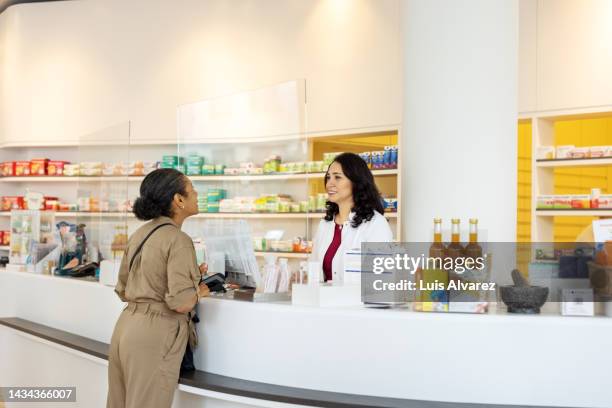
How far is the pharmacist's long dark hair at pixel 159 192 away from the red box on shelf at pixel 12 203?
17.8 feet

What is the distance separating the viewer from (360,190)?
3.58 metres

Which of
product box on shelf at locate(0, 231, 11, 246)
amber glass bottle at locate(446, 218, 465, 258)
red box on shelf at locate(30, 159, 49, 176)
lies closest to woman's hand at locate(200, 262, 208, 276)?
amber glass bottle at locate(446, 218, 465, 258)

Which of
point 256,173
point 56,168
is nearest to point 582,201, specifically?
point 256,173

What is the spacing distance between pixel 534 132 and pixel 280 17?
8.11 ft

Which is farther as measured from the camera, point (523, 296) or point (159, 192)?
point (159, 192)

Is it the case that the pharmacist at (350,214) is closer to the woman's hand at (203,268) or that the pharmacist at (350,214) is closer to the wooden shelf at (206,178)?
the wooden shelf at (206,178)

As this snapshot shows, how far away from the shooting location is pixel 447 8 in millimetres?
3109

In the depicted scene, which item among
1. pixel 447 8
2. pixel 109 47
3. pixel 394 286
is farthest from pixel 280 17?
pixel 394 286

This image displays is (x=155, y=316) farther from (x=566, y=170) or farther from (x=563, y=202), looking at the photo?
(x=566, y=170)

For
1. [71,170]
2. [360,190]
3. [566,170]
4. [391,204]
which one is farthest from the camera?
[71,170]

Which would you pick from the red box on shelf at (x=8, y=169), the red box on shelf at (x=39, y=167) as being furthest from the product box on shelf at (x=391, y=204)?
the red box on shelf at (x=8, y=169)

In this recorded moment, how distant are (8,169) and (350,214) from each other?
5.69m

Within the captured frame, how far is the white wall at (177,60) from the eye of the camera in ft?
19.3

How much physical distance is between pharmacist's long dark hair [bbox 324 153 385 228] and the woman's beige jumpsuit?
2.98ft
